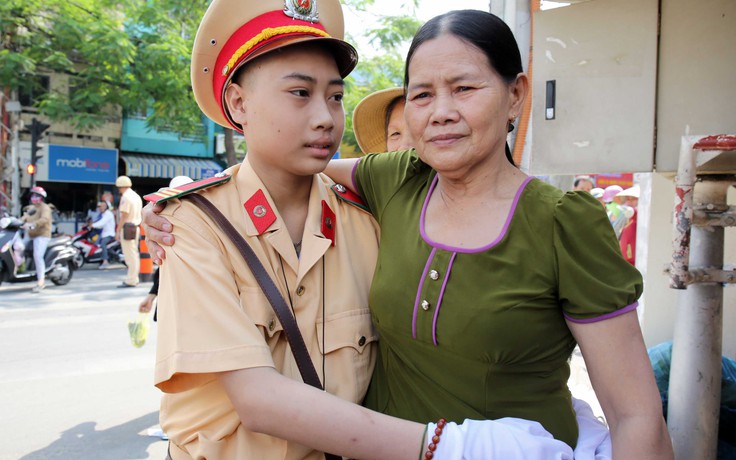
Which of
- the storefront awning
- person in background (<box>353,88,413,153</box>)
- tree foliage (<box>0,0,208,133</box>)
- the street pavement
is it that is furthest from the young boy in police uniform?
the storefront awning

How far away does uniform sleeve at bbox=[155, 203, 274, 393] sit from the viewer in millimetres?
1270

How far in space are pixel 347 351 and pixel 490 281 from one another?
1.45 ft

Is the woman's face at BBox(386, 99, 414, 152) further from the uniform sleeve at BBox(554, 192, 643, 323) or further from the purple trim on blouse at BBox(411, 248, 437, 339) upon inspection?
the uniform sleeve at BBox(554, 192, 643, 323)

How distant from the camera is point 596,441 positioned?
52.1 inches

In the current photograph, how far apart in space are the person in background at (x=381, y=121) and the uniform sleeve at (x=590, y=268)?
1.46 metres

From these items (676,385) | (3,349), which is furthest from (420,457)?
(3,349)

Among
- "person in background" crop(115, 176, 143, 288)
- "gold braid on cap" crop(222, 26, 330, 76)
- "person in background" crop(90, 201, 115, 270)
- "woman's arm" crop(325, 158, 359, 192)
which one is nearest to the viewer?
"gold braid on cap" crop(222, 26, 330, 76)

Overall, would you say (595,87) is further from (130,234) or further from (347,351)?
(130,234)

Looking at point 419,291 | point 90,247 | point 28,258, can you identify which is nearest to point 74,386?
point 419,291

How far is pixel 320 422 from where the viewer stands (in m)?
1.21

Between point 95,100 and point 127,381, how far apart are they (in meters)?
9.02

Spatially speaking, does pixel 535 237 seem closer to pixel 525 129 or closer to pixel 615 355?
pixel 615 355

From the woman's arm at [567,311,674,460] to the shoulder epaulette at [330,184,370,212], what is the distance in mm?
771

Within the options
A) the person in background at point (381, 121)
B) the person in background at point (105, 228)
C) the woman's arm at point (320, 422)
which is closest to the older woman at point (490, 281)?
the woman's arm at point (320, 422)
